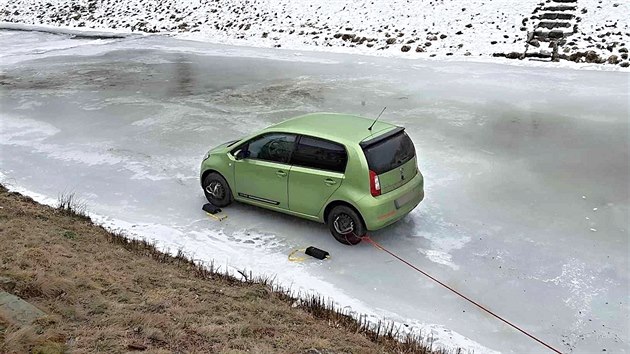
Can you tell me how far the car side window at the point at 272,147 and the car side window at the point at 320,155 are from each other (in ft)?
0.48

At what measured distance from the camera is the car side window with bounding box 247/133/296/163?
815 centimetres

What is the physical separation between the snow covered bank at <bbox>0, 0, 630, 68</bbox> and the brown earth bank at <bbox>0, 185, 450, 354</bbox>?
1558 cm

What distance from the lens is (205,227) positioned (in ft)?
27.6

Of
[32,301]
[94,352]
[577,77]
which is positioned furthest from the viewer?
[577,77]

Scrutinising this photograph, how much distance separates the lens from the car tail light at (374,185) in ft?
24.3

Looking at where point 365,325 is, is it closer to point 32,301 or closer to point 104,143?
point 32,301

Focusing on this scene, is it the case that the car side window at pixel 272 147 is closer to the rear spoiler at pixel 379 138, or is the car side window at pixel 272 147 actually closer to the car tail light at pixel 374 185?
the rear spoiler at pixel 379 138

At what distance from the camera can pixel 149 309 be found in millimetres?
5297

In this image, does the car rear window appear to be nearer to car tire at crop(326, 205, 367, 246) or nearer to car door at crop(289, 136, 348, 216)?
car door at crop(289, 136, 348, 216)

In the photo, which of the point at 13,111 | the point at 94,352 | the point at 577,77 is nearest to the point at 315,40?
the point at 577,77

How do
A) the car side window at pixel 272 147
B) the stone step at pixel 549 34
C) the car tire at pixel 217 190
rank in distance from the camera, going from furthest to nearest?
the stone step at pixel 549 34
the car tire at pixel 217 190
the car side window at pixel 272 147

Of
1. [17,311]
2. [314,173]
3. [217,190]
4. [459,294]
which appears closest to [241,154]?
[217,190]

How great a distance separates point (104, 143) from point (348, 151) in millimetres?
6716

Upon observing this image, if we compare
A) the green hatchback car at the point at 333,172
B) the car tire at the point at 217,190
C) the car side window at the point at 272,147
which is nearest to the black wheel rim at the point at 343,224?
the green hatchback car at the point at 333,172
